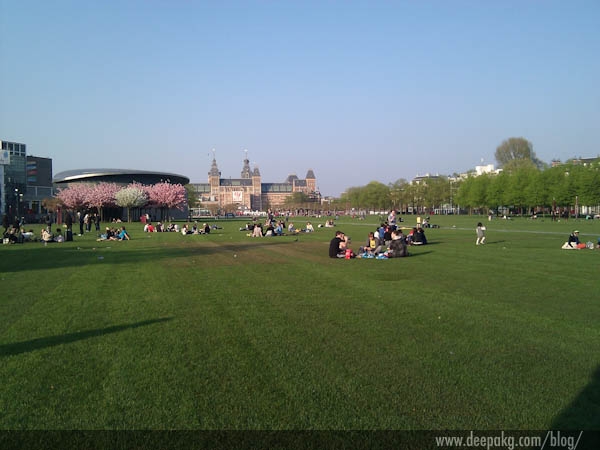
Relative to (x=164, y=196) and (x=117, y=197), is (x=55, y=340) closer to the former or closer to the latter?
(x=117, y=197)

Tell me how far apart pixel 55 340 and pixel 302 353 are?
14.2ft

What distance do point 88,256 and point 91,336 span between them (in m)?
16.7

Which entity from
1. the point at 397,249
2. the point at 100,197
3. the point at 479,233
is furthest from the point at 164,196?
the point at 397,249

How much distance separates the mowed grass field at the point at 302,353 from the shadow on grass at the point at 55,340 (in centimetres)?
4

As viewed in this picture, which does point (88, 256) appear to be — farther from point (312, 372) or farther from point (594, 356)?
point (594, 356)

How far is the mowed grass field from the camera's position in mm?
5582

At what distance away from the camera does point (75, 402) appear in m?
5.92

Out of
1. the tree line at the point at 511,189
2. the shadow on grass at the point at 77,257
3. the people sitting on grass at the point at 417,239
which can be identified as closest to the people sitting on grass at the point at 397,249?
the people sitting on grass at the point at 417,239

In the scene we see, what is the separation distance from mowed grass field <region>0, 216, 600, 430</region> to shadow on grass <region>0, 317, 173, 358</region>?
0.12 feet

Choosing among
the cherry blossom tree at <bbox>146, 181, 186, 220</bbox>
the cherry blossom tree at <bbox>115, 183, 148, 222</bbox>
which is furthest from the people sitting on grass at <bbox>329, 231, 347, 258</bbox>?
the cherry blossom tree at <bbox>146, 181, 186, 220</bbox>

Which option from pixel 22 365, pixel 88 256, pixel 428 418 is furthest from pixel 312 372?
pixel 88 256

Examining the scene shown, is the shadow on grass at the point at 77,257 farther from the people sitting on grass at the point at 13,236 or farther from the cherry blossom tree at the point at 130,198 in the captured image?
the cherry blossom tree at the point at 130,198

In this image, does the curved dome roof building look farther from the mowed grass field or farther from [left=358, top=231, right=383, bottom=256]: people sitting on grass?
the mowed grass field

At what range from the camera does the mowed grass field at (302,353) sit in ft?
18.3
